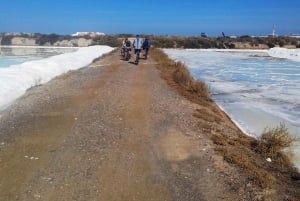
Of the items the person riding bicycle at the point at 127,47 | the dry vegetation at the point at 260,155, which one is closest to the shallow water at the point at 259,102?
the dry vegetation at the point at 260,155

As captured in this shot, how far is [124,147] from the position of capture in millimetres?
8945

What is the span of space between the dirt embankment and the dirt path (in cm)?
1

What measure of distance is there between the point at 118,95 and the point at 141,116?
4074 mm

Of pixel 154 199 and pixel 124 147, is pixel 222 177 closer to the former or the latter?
pixel 154 199

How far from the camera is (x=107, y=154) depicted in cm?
845

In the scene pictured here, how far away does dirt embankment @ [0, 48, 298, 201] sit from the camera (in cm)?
669

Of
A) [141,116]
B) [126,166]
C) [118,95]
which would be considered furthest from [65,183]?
[118,95]

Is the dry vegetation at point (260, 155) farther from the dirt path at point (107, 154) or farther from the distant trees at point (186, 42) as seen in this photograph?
the distant trees at point (186, 42)

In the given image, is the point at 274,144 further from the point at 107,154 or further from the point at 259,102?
the point at 259,102

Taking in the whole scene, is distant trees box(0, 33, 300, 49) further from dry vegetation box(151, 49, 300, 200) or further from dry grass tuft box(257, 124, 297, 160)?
dry grass tuft box(257, 124, 297, 160)

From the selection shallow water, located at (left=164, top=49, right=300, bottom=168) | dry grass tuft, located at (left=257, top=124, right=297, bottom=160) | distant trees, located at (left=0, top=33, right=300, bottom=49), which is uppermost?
dry grass tuft, located at (left=257, top=124, right=297, bottom=160)

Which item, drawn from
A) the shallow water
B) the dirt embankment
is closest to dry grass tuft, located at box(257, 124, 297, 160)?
the shallow water

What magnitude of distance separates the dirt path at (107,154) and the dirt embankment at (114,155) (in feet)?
0.05

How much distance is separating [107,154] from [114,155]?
5.6 inches
